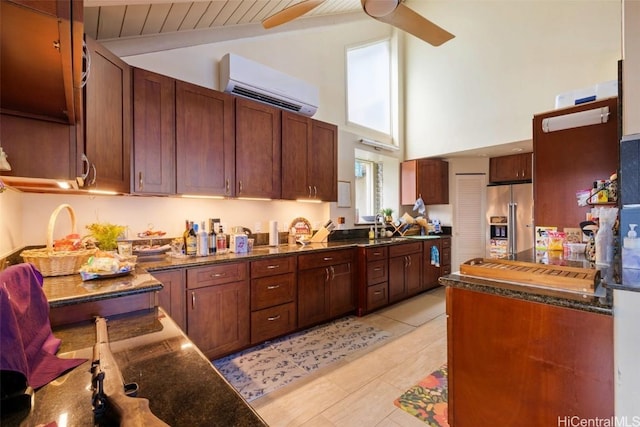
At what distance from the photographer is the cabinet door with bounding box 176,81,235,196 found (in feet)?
8.09

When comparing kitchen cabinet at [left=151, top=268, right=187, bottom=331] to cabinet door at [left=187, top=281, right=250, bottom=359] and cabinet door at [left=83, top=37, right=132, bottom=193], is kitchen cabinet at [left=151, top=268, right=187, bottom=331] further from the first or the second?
cabinet door at [left=83, top=37, right=132, bottom=193]

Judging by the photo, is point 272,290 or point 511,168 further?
point 511,168

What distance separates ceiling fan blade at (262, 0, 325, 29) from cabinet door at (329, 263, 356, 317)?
2397 mm

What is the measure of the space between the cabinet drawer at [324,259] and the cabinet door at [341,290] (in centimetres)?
7

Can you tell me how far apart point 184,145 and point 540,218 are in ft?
10.1

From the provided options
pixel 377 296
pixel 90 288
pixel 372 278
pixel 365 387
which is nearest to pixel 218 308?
pixel 90 288

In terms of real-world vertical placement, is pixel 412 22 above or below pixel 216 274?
above

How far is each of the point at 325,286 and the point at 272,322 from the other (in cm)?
72

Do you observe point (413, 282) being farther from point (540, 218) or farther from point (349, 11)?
point (349, 11)

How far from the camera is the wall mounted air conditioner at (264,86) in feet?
9.19

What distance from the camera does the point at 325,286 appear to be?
314 cm

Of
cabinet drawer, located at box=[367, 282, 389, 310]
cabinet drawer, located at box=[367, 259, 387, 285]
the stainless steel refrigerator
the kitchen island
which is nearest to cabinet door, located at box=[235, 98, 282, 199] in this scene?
cabinet drawer, located at box=[367, 259, 387, 285]

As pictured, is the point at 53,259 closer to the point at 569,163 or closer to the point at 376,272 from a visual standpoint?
the point at 376,272

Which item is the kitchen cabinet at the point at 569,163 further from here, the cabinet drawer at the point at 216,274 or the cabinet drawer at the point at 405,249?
the cabinet drawer at the point at 216,274
